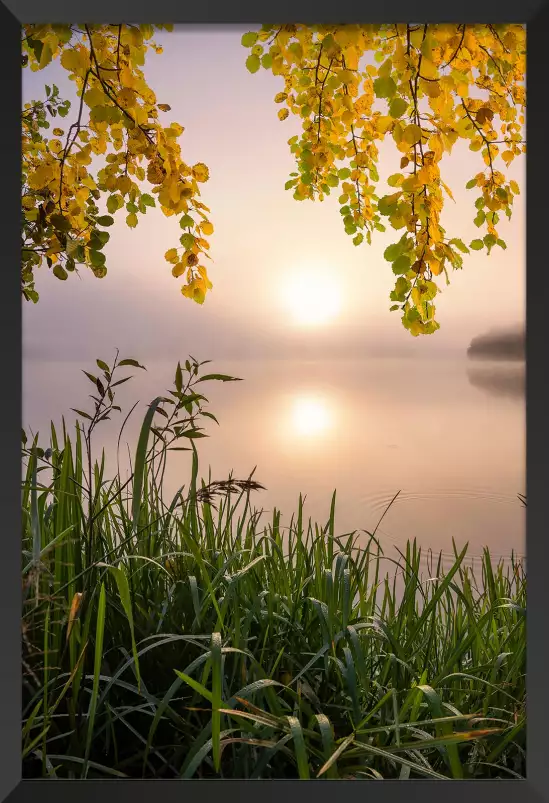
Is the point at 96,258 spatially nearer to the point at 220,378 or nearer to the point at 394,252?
the point at 220,378

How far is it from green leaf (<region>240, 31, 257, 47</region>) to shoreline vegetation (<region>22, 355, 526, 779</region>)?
2.32 feet

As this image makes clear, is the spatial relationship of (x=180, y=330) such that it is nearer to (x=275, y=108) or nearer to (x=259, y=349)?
(x=259, y=349)

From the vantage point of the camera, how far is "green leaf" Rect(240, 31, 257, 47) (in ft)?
4.41

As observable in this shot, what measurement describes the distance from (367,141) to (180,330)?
2.08 feet

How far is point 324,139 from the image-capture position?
1458 millimetres

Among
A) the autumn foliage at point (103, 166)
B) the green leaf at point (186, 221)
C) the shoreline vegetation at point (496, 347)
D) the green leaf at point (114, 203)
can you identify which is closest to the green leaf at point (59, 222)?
the autumn foliage at point (103, 166)

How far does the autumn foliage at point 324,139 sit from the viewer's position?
1.26m

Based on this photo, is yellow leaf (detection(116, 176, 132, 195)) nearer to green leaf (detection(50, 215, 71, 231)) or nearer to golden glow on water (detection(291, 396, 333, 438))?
green leaf (detection(50, 215, 71, 231))

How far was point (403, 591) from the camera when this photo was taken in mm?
1471

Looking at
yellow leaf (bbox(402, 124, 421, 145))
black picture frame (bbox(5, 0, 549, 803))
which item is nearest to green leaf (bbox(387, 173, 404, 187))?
yellow leaf (bbox(402, 124, 421, 145))

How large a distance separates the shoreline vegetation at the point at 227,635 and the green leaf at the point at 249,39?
2.32 ft

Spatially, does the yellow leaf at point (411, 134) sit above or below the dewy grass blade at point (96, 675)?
above

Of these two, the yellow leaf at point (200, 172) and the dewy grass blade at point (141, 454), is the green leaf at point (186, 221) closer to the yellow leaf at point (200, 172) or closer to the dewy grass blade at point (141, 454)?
the yellow leaf at point (200, 172)

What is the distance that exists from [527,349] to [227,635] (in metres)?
0.83
